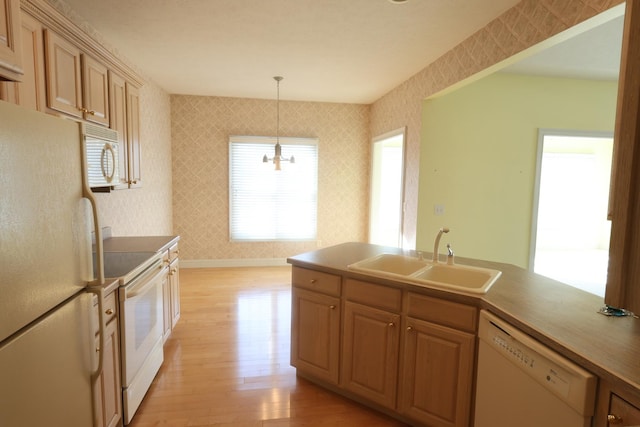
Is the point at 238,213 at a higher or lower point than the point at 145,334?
higher

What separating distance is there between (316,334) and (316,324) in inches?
2.9

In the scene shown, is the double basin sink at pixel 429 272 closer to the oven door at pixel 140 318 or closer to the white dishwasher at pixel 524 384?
the white dishwasher at pixel 524 384

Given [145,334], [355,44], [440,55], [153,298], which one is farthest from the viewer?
[440,55]

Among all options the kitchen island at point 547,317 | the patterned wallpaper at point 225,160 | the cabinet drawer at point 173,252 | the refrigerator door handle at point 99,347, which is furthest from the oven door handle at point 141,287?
the patterned wallpaper at point 225,160

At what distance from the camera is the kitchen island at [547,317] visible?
1.09m

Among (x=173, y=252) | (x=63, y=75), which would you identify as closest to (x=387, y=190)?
(x=173, y=252)

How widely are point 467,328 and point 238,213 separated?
4493 mm

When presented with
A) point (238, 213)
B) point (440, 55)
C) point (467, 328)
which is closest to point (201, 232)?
point (238, 213)

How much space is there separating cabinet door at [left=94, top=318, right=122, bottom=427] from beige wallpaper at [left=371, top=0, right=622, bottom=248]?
310 cm

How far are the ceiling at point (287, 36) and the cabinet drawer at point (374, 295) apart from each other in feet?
6.47

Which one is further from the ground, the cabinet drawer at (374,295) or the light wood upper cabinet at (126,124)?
the light wood upper cabinet at (126,124)

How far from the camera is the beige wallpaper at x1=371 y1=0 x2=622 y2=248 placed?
212 centimetres

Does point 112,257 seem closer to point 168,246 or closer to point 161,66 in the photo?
point 168,246

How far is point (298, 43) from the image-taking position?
320cm
